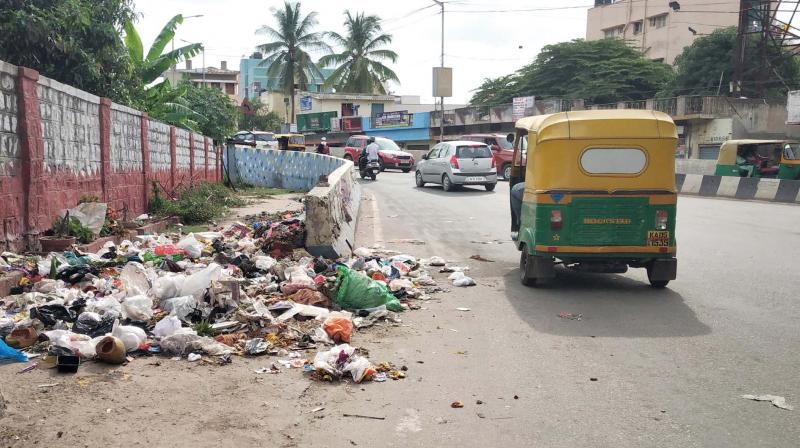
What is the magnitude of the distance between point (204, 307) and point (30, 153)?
388 cm

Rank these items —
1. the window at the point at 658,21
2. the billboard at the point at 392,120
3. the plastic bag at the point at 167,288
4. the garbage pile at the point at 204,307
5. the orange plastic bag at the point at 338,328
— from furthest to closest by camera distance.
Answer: the window at the point at 658,21 → the billboard at the point at 392,120 → the plastic bag at the point at 167,288 → the orange plastic bag at the point at 338,328 → the garbage pile at the point at 204,307

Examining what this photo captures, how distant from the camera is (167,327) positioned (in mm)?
5602

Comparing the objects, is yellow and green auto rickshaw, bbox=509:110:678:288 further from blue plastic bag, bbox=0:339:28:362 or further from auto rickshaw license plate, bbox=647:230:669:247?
blue plastic bag, bbox=0:339:28:362

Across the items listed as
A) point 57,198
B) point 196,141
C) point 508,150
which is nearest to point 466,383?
point 57,198

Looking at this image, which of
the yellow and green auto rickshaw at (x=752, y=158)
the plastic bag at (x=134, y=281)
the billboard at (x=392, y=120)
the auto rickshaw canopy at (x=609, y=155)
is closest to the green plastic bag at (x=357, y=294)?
the plastic bag at (x=134, y=281)

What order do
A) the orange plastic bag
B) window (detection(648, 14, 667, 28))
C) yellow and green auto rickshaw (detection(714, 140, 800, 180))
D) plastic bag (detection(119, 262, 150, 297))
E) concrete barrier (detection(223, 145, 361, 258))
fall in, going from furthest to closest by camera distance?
window (detection(648, 14, 667, 28)), yellow and green auto rickshaw (detection(714, 140, 800, 180)), concrete barrier (detection(223, 145, 361, 258)), plastic bag (detection(119, 262, 150, 297)), the orange plastic bag

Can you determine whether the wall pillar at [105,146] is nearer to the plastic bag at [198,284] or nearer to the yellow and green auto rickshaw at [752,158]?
the plastic bag at [198,284]

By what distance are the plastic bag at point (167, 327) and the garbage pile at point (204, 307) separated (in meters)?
0.01

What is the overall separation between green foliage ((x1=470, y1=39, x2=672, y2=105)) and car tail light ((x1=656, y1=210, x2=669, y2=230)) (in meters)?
39.3

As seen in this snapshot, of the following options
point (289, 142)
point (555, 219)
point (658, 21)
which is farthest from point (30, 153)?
point (658, 21)

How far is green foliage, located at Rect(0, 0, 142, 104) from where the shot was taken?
14.1 m

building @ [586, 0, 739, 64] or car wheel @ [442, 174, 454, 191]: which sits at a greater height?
building @ [586, 0, 739, 64]

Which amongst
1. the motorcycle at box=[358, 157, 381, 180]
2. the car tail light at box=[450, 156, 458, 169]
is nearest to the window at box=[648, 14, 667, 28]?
the motorcycle at box=[358, 157, 381, 180]

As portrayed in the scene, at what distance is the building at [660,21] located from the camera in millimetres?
53969
